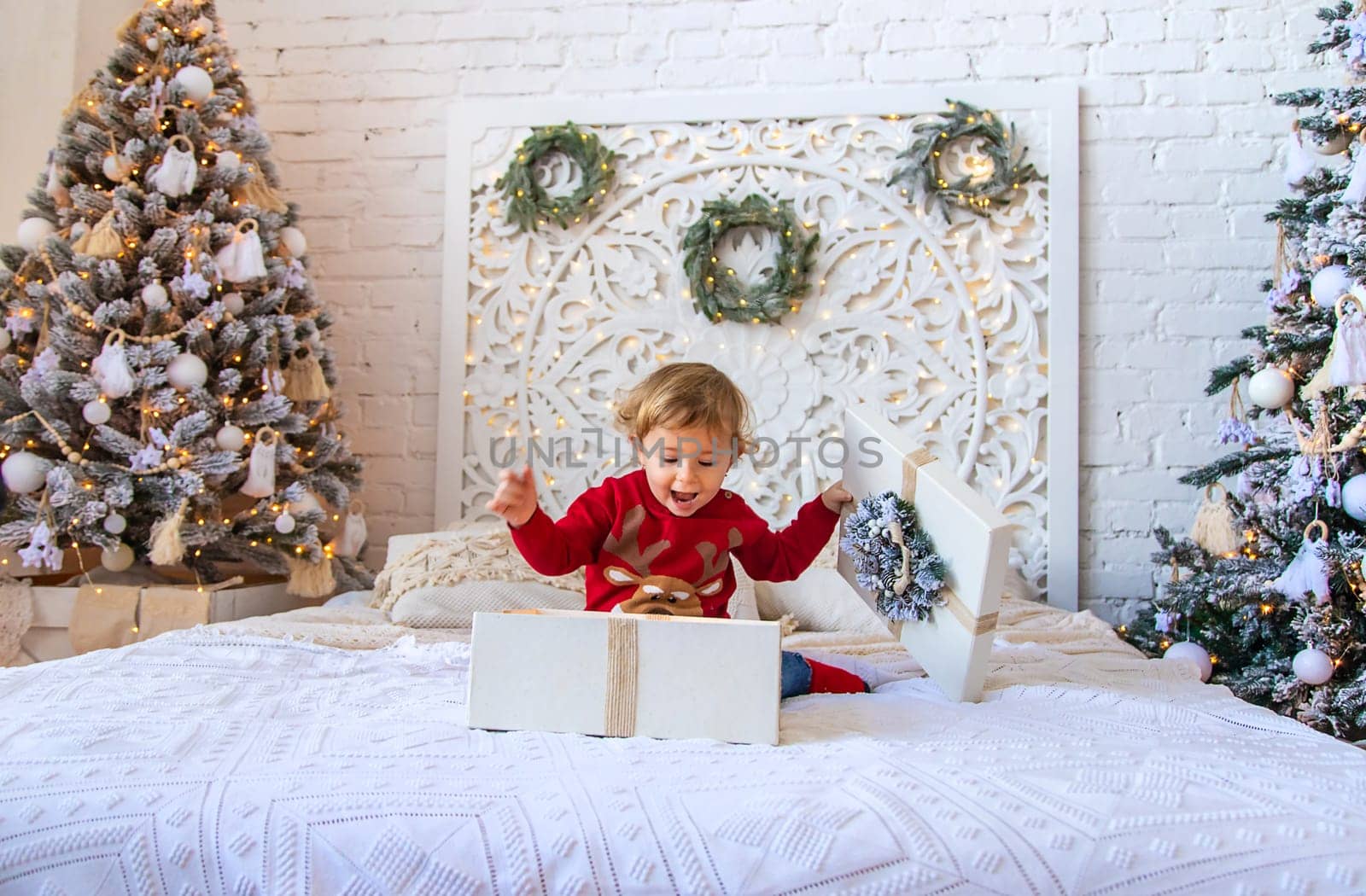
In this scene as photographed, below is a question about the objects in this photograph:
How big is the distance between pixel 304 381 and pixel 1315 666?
2508mm

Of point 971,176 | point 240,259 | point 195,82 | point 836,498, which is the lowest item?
point 836,498

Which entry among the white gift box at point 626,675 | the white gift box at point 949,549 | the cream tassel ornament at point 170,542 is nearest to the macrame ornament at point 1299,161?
the white gift box at point 949,549

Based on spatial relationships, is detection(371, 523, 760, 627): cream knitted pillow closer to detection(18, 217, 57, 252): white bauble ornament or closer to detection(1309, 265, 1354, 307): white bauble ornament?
detection(18, 217, 57, 252): white bauble ornament

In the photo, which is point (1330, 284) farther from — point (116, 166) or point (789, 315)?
Answer: point (116, 166)

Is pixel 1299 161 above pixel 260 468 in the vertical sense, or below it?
above

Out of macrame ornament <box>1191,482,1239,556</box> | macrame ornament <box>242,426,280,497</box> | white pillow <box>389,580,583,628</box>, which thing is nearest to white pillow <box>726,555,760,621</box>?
white pillow <box>389,580,583,628</box>

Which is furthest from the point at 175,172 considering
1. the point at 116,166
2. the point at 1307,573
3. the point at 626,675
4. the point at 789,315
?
the point at 1307,573

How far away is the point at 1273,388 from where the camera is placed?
219cm

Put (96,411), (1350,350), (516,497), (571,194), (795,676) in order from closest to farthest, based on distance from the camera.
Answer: (516,497)
(795,676)
(1350,350)
(96,411)
(571,194)

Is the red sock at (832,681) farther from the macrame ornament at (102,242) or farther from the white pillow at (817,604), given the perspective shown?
the macrame ornament at (102,242)

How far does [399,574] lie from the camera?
2.27m

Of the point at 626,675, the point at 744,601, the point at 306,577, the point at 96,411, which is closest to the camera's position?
the point at 626,675

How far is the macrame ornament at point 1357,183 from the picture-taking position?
2094 mm

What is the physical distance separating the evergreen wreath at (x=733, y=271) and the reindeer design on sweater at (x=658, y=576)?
4.44 feet
